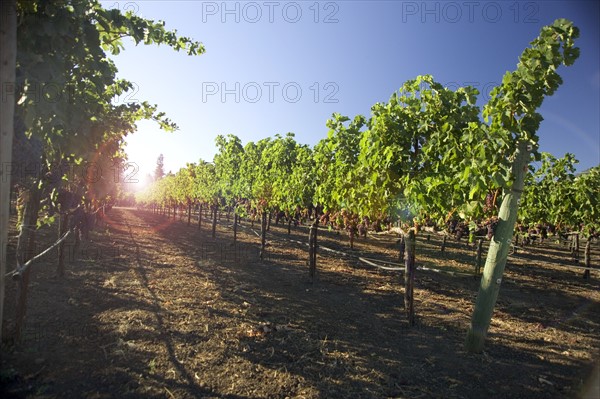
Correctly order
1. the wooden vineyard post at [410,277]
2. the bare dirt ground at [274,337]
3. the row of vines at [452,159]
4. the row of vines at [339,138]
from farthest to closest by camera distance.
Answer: the wooden vineyard post at [410,277] → the row of vines at [452,159] → the bare dirt ground at [274,337] → the row of vines at [339,138]

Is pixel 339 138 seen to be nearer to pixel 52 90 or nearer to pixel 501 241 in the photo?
pixel 501 241

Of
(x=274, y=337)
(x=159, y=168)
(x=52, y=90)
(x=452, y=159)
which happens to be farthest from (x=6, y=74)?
(x=159, y=168)

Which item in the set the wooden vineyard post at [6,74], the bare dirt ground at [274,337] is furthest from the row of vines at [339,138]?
the bare dirt ground at [274,337]

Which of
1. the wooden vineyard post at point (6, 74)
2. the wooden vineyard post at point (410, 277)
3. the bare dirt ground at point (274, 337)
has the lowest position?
the bare dirt ground at point (274, 337)

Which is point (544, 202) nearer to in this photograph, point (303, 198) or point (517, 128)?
point (303, 198)

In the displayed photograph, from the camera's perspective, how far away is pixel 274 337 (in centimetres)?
607

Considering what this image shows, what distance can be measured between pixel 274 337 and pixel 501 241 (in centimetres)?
417

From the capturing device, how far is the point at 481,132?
5449 mm

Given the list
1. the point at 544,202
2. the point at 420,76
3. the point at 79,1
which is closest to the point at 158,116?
the point at 79,1

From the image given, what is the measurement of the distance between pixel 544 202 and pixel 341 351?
13797 millimetres

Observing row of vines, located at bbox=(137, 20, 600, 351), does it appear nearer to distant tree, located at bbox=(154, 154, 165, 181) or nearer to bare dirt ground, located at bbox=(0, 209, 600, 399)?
bare dirt ground, located at bbox=(0, 209, 600, 399)

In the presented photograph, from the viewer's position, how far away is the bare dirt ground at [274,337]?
4.45 metres

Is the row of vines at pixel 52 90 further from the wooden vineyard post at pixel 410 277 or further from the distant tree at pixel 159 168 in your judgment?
the distant tree at pixel 159 168

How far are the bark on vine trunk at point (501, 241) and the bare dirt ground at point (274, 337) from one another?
2.77 ft
